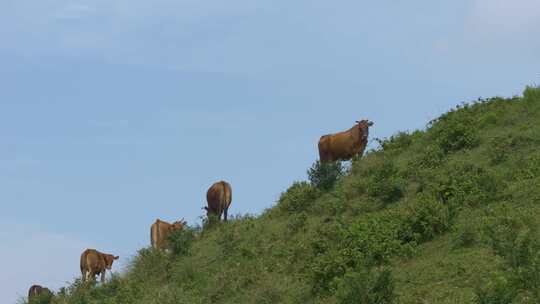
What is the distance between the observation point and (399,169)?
22.6 metres

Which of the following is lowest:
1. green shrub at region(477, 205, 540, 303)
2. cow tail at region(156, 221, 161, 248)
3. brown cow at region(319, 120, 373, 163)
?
green shrub at region(477, 205, 540, 303)

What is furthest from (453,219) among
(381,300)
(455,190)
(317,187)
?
(317,187)

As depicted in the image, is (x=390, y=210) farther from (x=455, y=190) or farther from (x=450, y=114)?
(x=450, y=114)

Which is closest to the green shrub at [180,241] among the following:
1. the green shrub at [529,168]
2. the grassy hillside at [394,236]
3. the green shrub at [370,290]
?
the grassy hillside at [394,236]

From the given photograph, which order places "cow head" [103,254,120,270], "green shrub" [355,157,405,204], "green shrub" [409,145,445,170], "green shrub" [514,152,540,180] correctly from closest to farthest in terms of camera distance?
"green shrub" [514,152,540,180] < "green shrub" [355,157,405,204] < "green shrub" [409,145,445,170] < "cow head" [103,254,120,270]

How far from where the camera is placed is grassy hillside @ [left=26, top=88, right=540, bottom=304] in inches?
564

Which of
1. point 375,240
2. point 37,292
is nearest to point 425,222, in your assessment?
point 375,240

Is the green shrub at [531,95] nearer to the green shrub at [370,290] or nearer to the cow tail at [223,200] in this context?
the cow tail at [223,200]

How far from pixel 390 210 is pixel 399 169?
11.7 ft

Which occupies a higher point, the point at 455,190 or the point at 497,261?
the point at 455,190

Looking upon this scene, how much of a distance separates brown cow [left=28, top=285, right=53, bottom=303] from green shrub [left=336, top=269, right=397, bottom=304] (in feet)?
47.3

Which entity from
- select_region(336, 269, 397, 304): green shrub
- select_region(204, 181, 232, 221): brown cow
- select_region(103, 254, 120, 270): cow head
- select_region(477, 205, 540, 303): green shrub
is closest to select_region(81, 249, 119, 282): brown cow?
select_region(103, 254, 120, 270): cow head

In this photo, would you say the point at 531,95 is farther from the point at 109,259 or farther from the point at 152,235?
the point at 109,259

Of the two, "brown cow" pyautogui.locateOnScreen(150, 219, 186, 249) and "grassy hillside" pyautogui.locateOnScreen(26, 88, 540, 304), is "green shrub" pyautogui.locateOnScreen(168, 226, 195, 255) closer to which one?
"grassy hillside" pyautogui.locateOnScreen(26, 88, 540, 304)
